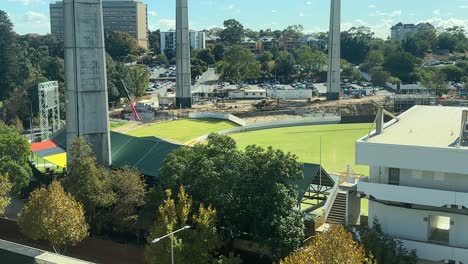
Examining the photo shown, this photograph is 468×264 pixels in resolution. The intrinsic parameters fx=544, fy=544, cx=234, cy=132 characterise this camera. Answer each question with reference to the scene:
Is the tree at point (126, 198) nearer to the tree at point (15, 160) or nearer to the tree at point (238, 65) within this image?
the tree at point (15, 160)

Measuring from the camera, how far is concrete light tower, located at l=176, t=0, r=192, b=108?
73.9 metres

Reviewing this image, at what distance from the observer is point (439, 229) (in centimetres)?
2089

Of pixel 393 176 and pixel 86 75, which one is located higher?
pixel 86 75

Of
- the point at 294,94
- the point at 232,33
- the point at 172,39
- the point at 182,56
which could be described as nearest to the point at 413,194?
the point at 182,56

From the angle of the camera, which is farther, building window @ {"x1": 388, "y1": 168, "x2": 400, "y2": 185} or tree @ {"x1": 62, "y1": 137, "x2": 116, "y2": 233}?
tree @ {"x1": 62, "y1": 137, "x2": 116, "y2": 233}

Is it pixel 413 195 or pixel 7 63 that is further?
pixel 7 63

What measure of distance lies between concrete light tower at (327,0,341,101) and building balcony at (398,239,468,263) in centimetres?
6536

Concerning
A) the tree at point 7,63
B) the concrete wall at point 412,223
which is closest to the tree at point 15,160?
the concrete wall at point 412,223

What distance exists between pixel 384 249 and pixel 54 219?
12.7 metres

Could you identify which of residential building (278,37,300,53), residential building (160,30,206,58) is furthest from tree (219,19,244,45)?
residential building (160,30,206,58)

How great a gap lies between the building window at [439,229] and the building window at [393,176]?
1.76 metres

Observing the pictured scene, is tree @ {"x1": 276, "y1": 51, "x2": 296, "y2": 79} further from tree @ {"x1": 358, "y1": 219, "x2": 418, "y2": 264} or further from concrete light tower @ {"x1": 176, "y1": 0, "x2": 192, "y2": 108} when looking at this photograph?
tree @ {"x1": 358, "y1": 219, "x2": 418, "y2": 264}

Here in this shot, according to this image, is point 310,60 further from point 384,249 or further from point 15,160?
point 384,249

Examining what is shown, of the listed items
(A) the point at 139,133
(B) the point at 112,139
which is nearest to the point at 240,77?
(A) the point at 139,133
